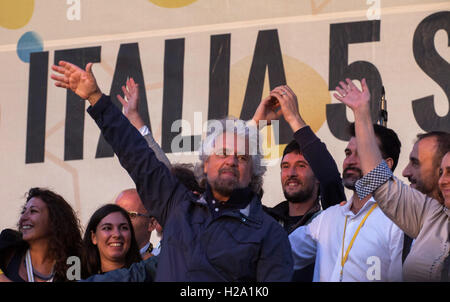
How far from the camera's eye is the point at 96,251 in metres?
3.93

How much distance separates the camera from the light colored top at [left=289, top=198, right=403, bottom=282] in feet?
10.8

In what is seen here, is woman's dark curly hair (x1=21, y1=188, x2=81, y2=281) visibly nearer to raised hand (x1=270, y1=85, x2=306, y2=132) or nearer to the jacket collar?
the jacket collar

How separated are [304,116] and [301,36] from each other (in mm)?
521

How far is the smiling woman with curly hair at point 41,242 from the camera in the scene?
4.00 m

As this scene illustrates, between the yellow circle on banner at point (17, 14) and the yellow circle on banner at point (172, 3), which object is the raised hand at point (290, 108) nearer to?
the yellow circle on banner at point (172, 3)

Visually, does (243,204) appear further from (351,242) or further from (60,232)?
(60,232)

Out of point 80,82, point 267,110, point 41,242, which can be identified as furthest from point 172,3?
point 80,82

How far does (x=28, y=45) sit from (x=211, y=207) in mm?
2786

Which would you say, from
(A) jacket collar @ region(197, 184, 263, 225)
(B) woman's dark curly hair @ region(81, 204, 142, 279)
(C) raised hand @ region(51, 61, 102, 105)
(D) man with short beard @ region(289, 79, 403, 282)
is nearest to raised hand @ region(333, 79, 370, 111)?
(D) man with short beard @ region(289, 79, 403, 282)

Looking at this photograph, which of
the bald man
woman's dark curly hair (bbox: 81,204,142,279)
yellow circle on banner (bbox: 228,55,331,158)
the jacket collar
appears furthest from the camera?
yellow circle on banner (bbox: 228,55,331,158)

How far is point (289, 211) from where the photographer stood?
4.09 m

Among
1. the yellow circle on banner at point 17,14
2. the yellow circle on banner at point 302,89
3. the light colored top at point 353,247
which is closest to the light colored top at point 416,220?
the light colored top at point 353,247

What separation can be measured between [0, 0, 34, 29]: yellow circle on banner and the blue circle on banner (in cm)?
9
